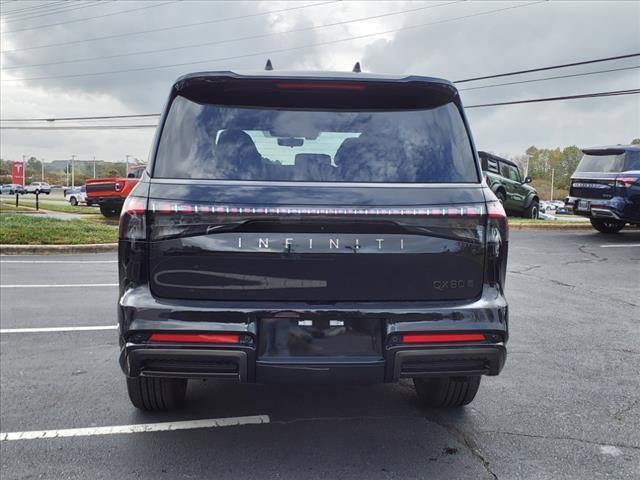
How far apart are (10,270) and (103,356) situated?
19.3 feet

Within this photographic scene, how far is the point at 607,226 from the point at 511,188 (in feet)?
13.6

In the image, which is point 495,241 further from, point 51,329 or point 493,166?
point 493,166

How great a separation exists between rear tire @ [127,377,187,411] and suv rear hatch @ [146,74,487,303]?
92cm

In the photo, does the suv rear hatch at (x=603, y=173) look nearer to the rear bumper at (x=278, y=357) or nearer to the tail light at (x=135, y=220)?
the rear bumper at (x=278, y=357)

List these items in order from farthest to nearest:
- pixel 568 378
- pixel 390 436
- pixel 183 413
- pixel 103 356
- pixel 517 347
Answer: pixel 517 347
pixel 103 356
pixel 568 378
pixel 183 413
pixel 390 436

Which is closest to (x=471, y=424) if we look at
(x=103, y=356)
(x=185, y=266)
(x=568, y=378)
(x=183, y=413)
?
(x=568, y=378)

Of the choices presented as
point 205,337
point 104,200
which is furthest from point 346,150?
point 104,200

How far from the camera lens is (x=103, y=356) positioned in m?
4.71

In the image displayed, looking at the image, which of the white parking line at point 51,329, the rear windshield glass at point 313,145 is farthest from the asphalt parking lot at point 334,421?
the rear windshield glass at point 313,145

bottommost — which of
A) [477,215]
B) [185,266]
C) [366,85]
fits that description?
[185,266]

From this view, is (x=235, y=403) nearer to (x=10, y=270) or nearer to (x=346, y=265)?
(x=346, y=265)

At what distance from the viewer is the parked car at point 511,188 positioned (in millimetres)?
17312

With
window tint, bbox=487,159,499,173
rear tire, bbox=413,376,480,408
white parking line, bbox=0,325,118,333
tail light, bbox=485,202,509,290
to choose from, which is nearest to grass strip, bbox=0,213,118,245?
white parking line, bbox=0,325,118,333

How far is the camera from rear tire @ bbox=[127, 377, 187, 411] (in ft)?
10.7
